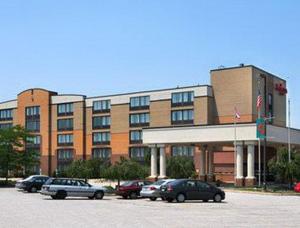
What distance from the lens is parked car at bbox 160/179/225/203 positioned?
35.1 meters

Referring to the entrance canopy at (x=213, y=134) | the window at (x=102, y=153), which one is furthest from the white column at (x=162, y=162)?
the window at (x=102, y=153)

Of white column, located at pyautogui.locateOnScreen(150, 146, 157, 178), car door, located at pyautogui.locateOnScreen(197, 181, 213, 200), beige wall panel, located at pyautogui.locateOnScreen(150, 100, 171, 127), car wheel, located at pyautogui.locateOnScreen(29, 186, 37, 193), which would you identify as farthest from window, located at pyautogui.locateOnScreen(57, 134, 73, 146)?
car door, located at pyautogui.locateOnScreen(197, 181, 213, 200)

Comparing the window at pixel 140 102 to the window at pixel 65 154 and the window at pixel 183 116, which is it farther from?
the window at pixel 65 154

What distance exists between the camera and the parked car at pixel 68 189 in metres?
37.9

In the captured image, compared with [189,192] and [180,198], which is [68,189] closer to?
[180,198]

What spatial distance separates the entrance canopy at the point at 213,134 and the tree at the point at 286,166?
14.3ft

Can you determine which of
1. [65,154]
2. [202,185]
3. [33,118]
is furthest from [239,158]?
[33,118]

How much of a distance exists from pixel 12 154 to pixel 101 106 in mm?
32765

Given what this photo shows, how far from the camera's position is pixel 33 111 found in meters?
109

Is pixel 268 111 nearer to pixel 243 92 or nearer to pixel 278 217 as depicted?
pixel 243 92

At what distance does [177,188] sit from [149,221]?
14242mm

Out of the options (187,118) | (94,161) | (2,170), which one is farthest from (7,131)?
(187,118)

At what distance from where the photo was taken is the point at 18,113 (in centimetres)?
11094

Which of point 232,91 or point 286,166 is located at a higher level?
point 232,91
